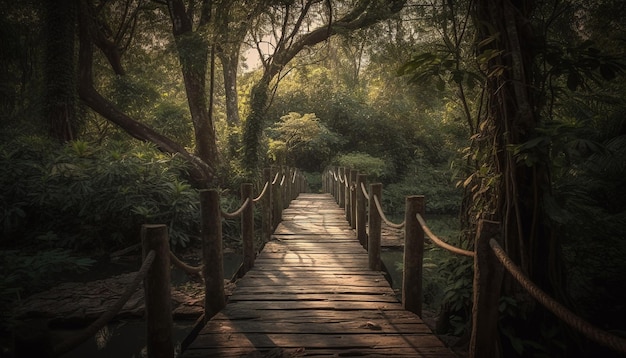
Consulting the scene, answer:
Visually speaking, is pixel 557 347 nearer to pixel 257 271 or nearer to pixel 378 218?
pixel 378 218

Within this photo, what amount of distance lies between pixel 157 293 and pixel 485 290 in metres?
2.07

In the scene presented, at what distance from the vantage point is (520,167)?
2838mm

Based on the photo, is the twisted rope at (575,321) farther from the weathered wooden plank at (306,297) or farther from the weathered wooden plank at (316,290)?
the weathered wooden plank at (316,290)

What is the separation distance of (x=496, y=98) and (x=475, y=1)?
0.87 m

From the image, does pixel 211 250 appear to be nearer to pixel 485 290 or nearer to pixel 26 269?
pixel 485 290

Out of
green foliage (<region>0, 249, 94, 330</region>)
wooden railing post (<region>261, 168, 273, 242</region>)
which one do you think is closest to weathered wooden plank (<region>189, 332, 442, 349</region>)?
green foliage (<region>0, 249, 94, 330</region>)

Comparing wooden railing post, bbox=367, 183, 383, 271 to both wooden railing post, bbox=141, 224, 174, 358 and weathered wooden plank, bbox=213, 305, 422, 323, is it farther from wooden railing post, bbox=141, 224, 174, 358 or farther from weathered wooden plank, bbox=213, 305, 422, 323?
wooden railing post, bbox=141, 224, 174, 358

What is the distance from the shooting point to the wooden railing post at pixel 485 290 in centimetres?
206

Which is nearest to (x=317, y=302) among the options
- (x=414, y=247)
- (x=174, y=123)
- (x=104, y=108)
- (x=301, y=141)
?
(x=414, y=247)

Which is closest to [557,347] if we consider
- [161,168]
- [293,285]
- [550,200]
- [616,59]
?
[550,200]

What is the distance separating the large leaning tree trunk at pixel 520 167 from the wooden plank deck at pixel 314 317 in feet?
3.26

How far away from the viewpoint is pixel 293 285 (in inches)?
162

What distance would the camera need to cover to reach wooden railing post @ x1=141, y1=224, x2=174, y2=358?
2.27 metres

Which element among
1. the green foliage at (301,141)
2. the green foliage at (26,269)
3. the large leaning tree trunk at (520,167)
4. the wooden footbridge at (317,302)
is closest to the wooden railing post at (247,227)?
the wooden footbridge at (317,302)
